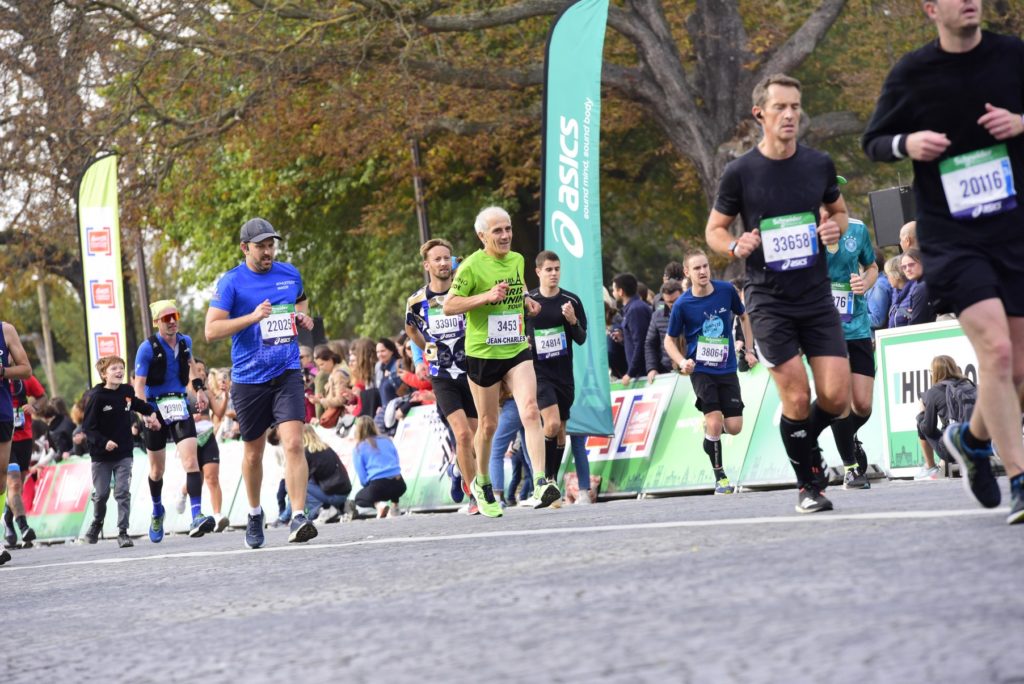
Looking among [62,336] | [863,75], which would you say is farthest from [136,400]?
[62,336]

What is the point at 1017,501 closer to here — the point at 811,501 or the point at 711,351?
the point at 811,501

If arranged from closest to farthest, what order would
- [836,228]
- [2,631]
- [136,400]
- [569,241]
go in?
[2,631] < [836,228] < [569,241] < [136,400]

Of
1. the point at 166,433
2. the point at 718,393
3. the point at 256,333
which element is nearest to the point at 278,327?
the point at 256,333

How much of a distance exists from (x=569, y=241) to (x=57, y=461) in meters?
12.0

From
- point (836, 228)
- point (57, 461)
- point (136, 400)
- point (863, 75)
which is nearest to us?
point (836, 228)

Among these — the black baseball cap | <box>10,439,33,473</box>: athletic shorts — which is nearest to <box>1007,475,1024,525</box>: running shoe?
the black baseball cap

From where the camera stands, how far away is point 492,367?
12141mm

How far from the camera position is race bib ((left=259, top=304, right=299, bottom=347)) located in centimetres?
1100

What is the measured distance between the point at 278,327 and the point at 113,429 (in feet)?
23.6

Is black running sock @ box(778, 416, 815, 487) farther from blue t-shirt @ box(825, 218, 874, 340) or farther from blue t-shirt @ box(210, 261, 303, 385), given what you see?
blue t-shirt @ box(210, 261, 303, 385)

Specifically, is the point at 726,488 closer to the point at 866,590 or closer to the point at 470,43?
the point at 866,590

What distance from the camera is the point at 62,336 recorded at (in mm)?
83438

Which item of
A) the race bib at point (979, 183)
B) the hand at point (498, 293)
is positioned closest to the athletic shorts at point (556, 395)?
the hand at point (498, 293)

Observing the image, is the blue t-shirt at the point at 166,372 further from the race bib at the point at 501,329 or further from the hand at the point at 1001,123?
the hand at the point at 1001,123
